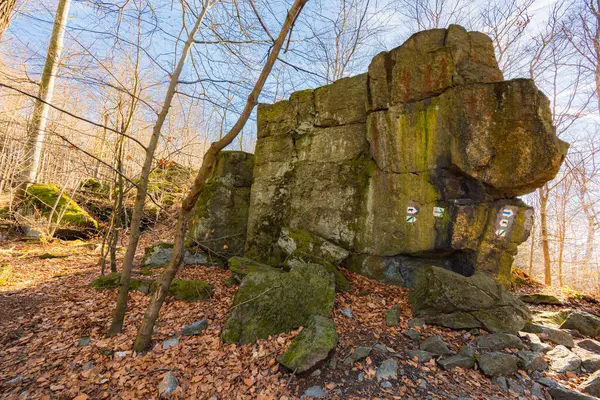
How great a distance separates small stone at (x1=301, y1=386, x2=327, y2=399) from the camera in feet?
10.1

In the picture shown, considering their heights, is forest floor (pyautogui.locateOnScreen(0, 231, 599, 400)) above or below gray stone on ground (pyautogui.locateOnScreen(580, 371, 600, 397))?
below

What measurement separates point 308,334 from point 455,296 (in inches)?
104

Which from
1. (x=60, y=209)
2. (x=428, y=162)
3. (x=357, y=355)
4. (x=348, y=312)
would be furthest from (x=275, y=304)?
(x=60, y=209)

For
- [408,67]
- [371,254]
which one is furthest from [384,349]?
[408,67]

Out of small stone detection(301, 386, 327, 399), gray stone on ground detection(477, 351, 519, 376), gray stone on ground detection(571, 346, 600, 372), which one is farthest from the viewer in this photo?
gray stone on ground detection(571, 346, 600, 372)

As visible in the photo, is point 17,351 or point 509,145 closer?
→ point 17,351

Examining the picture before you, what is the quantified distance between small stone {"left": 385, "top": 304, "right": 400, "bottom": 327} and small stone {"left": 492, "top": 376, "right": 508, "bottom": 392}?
1.40 m

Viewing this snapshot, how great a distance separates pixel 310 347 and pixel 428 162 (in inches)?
180

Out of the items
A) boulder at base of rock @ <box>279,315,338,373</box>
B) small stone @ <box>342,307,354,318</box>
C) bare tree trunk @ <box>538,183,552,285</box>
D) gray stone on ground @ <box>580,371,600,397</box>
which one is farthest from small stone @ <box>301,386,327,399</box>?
bare tree trunk @ <box>538,183,552,285</box>

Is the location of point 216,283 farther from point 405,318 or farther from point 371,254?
point 405,318

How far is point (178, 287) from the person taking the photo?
220 inches

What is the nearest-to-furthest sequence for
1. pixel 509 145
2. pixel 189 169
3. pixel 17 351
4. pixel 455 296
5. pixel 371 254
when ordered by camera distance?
pixel 17 351
pixel 455 296
pixel 509 145
pixel 371 254
pixel 189 169

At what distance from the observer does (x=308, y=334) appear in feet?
12.0

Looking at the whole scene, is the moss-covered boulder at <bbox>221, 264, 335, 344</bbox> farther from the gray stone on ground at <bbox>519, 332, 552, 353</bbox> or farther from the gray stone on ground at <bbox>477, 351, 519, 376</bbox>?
→ the gray stone on ground at <bbox>519, 332, 552, 353</bbox>
